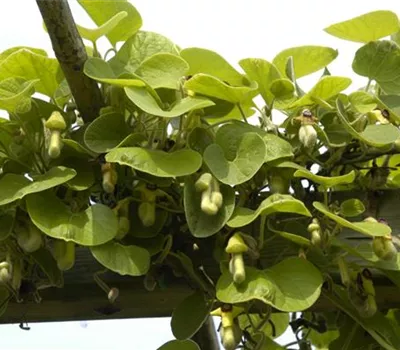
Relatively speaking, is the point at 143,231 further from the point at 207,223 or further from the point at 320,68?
the point at 320,68

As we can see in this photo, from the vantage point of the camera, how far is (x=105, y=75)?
2.47ft

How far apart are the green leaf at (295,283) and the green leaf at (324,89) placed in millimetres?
147

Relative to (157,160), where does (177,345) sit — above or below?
below

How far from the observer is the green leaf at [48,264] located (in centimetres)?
76

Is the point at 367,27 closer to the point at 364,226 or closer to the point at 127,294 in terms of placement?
the point at 364,226

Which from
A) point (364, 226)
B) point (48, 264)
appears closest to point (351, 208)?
point (364, 226)

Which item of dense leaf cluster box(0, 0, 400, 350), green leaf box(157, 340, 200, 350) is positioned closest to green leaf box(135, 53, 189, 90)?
dense leaf cluster box(0, 0, 400, 350)

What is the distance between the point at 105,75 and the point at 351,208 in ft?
0.83

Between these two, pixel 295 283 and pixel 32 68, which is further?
pixel 32 68

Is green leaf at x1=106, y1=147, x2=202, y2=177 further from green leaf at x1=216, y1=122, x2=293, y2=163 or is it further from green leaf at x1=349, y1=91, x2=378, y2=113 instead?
green leaf at x1=349, y1=91, x2=378, y2=113

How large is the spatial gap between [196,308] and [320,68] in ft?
0.88

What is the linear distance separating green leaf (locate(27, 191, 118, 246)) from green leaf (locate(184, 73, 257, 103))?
13 centimetres

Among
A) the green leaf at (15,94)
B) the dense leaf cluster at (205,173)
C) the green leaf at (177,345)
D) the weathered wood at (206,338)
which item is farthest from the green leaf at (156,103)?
the weathered wood at (206,338)

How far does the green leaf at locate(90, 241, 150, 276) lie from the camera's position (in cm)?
70
